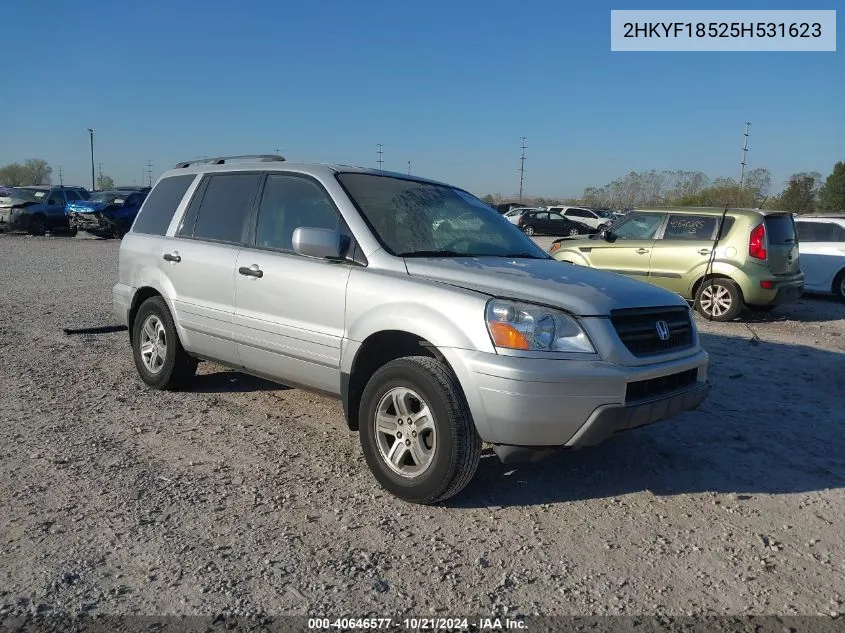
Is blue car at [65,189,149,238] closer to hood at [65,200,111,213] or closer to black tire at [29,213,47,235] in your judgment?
hood at [65,200,111,213]

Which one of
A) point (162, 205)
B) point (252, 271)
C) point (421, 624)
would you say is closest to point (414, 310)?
point (252, 271)

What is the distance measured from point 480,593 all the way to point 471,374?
3.33ft

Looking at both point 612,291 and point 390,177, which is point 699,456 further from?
point 390,177

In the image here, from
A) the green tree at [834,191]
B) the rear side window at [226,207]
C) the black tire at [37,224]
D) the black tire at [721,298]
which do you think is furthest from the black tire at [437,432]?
the green tree at [834,191]

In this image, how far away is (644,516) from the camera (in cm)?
369

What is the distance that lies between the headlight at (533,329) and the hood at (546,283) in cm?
6

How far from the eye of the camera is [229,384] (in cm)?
598

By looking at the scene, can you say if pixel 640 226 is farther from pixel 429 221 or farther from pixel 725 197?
pixel 725 197

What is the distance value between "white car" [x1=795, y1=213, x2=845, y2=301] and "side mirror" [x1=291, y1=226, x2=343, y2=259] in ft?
37.6

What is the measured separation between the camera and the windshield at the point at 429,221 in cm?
436

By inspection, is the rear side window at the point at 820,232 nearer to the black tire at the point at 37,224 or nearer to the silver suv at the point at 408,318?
the silver suv at the point at 408,318

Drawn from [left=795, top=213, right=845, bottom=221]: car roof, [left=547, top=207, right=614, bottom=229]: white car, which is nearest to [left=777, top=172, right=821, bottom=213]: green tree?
[left=547, top=207, right=614, bottom=229]: white car

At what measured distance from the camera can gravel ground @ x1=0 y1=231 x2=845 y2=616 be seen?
9.45 ft

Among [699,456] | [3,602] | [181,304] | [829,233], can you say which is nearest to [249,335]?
[181,304]
